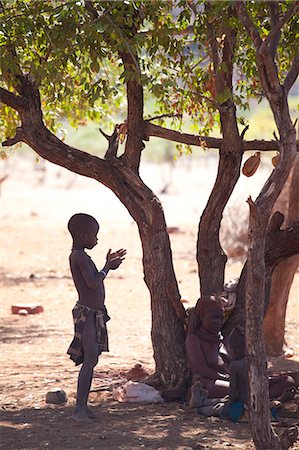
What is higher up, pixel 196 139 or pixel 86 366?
pixel 196 139

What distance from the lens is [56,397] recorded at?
628 centimetres

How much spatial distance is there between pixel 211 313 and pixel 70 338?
4.34m

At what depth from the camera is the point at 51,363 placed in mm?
8281

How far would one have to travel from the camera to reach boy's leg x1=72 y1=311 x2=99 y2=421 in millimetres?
5648

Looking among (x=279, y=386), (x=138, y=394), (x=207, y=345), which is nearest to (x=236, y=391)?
(x=279, y=386)

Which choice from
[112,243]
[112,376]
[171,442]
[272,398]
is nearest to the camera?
[171,442]

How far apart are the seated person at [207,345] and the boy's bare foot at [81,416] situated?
0.81 m

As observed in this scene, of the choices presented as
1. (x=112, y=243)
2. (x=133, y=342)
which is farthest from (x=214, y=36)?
(x=112, y=243)

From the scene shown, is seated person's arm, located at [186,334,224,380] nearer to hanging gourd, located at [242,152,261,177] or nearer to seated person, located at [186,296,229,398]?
seated person, located at [186,296,229,398]

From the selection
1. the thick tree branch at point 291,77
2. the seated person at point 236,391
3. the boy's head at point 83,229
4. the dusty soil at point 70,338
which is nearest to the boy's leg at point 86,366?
the dusty soil at point 70,338

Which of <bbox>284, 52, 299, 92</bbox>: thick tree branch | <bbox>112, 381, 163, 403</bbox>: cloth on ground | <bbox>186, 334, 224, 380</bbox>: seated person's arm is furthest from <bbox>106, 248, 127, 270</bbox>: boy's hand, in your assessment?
<bbox>284, 52, 299, 92</bbox>: thick tree branch

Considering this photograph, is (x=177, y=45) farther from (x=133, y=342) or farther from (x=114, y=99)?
(x=133, y=342)

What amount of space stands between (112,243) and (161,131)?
43.6ft

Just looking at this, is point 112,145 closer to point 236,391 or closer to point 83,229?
point 83,229
